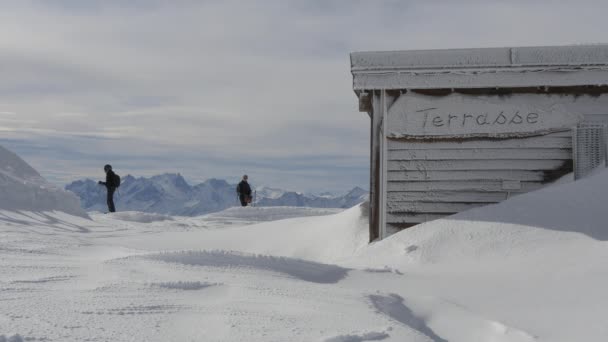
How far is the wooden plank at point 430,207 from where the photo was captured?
850cm

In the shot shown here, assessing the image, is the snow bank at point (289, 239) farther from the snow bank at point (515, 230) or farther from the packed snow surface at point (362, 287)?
the packed snow surface at point (362, 287)

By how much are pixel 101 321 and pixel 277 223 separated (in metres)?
8.91

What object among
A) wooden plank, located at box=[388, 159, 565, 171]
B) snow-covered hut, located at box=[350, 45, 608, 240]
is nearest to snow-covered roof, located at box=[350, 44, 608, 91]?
snow-covered hut, located at box=[350, 45, 608, 240]

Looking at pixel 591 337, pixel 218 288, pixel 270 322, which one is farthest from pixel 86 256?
pixel 591 337

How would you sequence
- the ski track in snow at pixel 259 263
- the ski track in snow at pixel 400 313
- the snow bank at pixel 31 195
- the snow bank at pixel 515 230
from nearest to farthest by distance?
the ski track in snow at pixel 400 313, the ski track in snow at pixel 259 263, the snow bank at pixel 515 230, the snow bank at pixel 31 195

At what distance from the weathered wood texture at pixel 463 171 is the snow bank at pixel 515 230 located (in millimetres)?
781

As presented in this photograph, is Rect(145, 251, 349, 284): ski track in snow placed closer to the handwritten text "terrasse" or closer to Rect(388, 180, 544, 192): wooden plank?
Rect(388, 180, 544, 192): wooden plank

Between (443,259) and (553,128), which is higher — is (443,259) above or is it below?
below

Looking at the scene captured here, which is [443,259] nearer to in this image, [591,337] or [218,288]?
[591,337]

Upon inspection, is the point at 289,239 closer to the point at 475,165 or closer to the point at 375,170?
the point at 375,170

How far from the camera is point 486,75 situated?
8.52 meters

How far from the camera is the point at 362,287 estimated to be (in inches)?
198

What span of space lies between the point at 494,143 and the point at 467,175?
2.15 ft

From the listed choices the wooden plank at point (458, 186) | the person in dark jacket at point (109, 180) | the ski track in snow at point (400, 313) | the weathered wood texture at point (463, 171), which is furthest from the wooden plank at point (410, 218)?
the person in dark jacket at point (109, 180)
